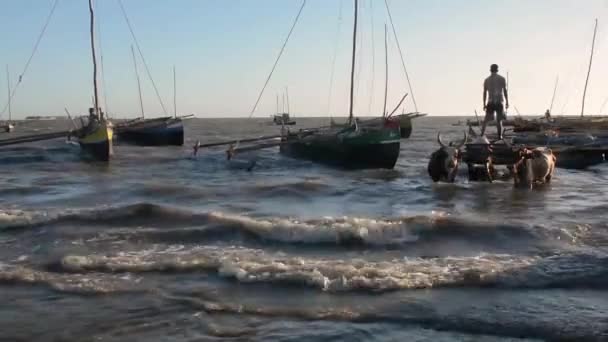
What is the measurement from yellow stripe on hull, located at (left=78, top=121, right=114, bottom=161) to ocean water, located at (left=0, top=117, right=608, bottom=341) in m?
11.6

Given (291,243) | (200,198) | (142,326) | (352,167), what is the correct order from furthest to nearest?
(352,167) → (200,198) → (291,243) → (142,326)

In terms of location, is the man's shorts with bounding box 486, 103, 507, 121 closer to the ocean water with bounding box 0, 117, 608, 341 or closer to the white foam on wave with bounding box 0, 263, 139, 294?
the ocean water with bounding box 0, 117, 608, 341

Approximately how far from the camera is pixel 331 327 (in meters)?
6.02

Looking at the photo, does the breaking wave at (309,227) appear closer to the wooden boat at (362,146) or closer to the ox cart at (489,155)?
the ox cart at (489,155)

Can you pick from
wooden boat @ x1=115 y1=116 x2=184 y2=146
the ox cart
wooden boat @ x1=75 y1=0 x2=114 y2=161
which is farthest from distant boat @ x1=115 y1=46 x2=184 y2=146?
the ox cart

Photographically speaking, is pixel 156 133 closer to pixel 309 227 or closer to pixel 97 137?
pixel 97 137

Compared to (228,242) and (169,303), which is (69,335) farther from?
(228,242)

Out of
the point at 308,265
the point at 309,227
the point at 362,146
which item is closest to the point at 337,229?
the point at 309,227

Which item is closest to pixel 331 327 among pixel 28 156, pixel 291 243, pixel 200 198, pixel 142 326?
pixel 142 326

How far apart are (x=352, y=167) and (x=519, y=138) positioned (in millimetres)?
10276

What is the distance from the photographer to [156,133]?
4053cm

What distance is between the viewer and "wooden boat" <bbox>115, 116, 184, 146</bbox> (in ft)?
131

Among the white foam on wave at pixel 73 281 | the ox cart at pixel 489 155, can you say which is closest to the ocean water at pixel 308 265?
the white foam on wave at pixel 73 281

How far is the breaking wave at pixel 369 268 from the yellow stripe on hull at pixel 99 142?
2091 centimetres
